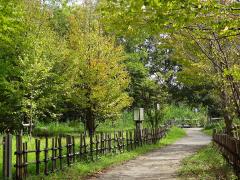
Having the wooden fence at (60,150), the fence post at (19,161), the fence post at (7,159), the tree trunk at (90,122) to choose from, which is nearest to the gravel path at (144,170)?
the wooden fence at (60,150)

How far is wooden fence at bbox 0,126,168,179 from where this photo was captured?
10383 mm

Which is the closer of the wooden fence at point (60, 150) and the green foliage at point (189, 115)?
the wooden fence at point (60, 150)

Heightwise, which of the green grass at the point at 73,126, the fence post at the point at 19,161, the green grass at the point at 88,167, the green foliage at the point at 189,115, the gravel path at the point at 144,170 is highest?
the green foliage at the point at 189,115

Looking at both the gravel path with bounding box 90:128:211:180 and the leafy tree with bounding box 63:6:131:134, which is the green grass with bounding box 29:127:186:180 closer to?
the gravel path with bounding box 90:128:211:180

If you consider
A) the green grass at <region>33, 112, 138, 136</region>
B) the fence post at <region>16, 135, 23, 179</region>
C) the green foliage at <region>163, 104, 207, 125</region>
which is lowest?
the fence post at <region>16, 135, 23, 179</region>

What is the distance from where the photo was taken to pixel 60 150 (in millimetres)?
12922

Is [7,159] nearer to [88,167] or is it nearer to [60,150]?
[60,150]

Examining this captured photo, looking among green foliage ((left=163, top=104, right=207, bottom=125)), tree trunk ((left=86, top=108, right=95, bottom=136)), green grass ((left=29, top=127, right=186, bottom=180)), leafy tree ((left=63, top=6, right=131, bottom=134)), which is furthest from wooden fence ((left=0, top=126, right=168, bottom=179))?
green foliage ((left=163, top=104, right=207, bottom=125))

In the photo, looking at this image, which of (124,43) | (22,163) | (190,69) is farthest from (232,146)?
(124,43)

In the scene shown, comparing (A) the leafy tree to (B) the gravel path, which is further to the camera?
(A) the leafy tree

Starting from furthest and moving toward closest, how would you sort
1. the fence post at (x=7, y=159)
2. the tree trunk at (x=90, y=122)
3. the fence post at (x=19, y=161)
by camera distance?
1. the tree trunk at (x=90, y=122)
2. the fence post at (x=19, y=161)
3. the fence post at (x=7, y=159)

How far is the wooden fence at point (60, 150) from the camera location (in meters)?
10.4

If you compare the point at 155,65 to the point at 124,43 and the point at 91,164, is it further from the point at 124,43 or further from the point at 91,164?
the point at 91,164

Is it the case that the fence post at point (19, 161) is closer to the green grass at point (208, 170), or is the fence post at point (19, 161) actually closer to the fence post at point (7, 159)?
the fence post at point (7, 159)
